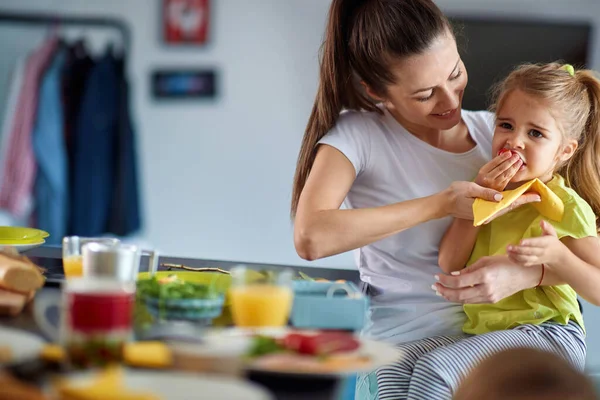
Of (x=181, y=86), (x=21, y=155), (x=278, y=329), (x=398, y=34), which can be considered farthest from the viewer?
(x=181, y=86)

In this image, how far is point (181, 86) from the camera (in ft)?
15.1

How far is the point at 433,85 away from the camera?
73.0 inches

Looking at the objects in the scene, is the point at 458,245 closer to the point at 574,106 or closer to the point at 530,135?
the point at 530,135

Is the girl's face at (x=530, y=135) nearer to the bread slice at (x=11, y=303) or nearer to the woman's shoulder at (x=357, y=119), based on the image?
the woman's shoulder at (x=357, y=119)

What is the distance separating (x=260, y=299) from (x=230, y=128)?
359 cm

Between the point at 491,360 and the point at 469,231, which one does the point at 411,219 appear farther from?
the point at 491,360

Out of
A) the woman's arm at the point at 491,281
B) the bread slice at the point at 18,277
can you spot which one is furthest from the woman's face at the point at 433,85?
the bread slice at the point at 18,277

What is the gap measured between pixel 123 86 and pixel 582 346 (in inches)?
126

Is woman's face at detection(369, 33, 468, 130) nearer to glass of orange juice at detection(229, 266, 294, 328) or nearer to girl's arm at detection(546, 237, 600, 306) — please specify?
girl's arm at detection(546, 237, 600, 306)

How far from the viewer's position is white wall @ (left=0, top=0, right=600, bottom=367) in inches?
179

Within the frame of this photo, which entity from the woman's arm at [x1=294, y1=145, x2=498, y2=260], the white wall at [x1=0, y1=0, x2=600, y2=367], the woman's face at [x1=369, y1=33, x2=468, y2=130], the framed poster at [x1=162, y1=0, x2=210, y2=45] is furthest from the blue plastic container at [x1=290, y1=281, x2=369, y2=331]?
the framed poster at [x1=162, y1=0, x2=210, y2=45]

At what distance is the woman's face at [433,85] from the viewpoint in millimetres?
1850

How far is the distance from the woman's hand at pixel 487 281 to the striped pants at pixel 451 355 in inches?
3.3

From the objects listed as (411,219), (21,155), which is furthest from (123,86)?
(411,219)
